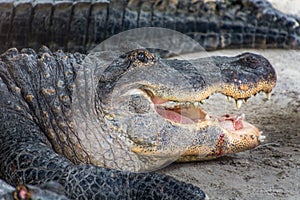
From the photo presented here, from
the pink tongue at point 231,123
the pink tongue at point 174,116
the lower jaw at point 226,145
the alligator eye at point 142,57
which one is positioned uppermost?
the alligator eye at point 142,57

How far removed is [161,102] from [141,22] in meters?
1.93

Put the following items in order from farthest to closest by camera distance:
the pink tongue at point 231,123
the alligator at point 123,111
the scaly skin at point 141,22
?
the scaly skin at point 141,22, the pink tongue at point 231,123, the alligator at point 123,111

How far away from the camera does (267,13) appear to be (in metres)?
5.61

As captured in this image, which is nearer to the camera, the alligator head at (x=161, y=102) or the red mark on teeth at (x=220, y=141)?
the alligator head at (x=161, y=102)

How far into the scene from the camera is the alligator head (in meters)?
3.39

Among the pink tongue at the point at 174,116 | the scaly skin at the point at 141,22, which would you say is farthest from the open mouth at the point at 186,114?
the scaly skin at the point at 141,22

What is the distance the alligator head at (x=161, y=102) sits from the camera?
3393mm

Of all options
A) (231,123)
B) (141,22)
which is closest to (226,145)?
(231,123)

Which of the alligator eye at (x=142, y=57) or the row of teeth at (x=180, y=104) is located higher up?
the alligator eye at (x=142, y=57)

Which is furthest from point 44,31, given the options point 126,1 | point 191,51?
point 191,51

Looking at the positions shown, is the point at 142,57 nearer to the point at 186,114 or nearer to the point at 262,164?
the point at 186,114

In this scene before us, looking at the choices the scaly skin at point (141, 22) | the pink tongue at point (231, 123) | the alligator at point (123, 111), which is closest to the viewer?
the alligator at point (123, 111)

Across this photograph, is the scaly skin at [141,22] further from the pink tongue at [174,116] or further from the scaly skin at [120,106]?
the pink tongue at [174,116]

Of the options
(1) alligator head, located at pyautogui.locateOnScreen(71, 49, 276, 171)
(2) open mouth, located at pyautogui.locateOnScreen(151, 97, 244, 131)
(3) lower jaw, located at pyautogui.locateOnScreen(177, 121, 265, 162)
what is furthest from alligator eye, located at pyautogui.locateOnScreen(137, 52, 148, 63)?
(3) lower jaw, located at pyautogui.locateOnScreen(177, 121, 265, 162)
